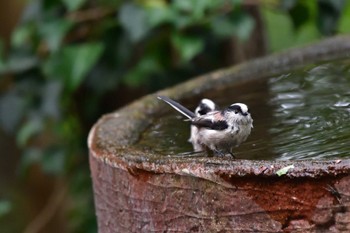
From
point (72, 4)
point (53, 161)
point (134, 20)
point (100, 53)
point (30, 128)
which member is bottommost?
point (53, 161)

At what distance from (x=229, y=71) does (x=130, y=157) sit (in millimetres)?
1714

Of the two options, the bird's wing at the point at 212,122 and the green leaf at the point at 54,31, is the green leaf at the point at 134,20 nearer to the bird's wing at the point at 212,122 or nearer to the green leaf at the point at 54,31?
the green leaf at the point at 54,31

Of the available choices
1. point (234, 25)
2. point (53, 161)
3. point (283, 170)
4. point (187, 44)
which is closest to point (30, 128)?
point (53, 161)

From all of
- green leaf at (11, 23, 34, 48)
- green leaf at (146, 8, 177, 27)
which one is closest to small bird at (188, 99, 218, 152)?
green leaf at (146, 8, 177, 27)

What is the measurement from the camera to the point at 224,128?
3.02 m

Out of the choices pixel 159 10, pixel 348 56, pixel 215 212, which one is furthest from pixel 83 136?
pixel 215 212

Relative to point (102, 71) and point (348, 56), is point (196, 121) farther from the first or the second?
point (102, 71)

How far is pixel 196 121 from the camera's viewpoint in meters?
3.12

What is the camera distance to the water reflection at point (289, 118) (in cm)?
284

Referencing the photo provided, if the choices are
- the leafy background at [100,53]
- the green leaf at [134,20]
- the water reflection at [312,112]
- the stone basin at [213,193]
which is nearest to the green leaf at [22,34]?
the leafy background at [100,53]

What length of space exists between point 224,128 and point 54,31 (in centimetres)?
213

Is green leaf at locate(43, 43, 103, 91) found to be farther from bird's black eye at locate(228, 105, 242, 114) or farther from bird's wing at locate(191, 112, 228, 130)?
bird's black eye at locate(228, 105, 242, 114)

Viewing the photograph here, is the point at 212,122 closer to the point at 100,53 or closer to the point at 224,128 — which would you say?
the point at 224,128

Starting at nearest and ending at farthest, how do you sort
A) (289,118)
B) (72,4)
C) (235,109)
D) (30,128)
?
(235,109) < (289,118) < (72,4) < (30,128)
